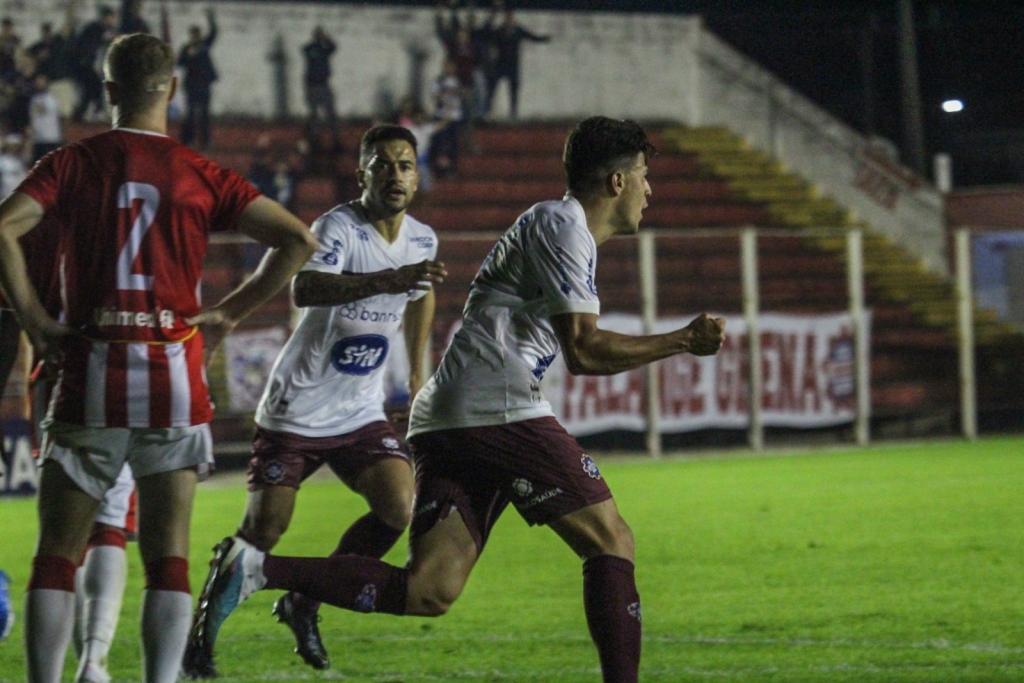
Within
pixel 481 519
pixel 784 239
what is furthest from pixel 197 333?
pixel 784 239

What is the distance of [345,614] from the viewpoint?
7.62 metres

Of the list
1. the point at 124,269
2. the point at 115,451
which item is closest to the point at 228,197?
the point at 124,269

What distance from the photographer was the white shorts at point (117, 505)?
585 cm

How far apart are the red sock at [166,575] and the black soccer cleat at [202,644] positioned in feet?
3.27

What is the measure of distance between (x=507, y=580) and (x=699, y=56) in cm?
1902

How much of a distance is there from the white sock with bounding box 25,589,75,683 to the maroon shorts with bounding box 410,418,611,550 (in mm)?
1095

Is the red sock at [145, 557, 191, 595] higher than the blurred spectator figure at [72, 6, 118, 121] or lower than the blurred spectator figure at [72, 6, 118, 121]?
lower

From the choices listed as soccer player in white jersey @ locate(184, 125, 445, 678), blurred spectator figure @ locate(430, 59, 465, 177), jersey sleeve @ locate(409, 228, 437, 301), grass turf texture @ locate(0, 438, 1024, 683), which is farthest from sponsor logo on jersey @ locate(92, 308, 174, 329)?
blurred spectator figure @ locate(430, 59, 465, 177)

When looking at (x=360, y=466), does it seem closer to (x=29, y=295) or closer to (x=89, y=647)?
(x=89, y=647)

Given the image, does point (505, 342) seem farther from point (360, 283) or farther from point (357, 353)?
point (357, 353)

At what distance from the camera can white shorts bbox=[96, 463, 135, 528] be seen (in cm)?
585

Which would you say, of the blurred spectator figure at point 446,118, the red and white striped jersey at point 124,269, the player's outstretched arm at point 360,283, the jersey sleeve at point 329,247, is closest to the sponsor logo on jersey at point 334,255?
the jersey sleeve at point 329,247

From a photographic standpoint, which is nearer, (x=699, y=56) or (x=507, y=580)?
(x=507, y=580)

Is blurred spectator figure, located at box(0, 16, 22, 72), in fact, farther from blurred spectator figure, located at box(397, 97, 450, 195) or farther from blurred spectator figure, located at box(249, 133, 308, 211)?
blurred spectator figure, located at box(397, 97, 450, 195)
